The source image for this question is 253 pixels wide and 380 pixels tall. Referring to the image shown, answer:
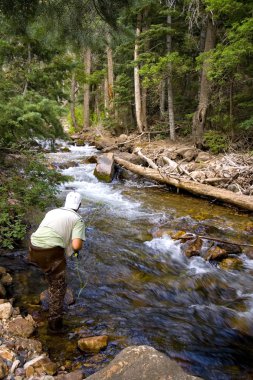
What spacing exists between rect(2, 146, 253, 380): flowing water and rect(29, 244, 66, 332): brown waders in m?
0.23

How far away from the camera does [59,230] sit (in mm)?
3764

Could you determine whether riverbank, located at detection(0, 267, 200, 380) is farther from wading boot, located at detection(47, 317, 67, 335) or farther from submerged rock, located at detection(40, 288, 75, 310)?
submerged rock, located at detection(40, 288, 75, 310)

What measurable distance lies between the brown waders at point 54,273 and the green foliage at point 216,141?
10711mm

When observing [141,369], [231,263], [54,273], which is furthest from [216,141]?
[141,369]

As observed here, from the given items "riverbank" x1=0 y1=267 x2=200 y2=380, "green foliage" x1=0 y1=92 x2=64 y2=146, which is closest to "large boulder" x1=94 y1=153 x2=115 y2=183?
"green foliage" x1=0 y1=92 x2=64 y2=146

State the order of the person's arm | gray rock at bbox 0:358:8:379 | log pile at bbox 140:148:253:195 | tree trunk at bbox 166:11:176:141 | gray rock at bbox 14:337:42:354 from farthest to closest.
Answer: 1. tree trunk at bbox 166:11:176:141
2. log pile at bbox 140:148:253:195
3. the person's arm
4. gray rock at bbox 14:337:42:354
5. gray rock at bbox 0:358:8:379

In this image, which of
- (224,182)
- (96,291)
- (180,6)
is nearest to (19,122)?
(96,291)

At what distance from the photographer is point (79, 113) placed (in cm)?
3388

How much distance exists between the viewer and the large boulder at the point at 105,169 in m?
12.5

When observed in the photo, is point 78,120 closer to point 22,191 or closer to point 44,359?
point 22,191

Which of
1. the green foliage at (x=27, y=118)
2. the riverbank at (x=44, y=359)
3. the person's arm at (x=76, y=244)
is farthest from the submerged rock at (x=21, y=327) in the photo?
the green foliage at (x=27, y=118)

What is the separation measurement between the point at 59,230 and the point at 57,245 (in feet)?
0.62

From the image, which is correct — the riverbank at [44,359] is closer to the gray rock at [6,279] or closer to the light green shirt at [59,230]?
the gray rock at [6,279]

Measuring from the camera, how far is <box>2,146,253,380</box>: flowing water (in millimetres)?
3725
